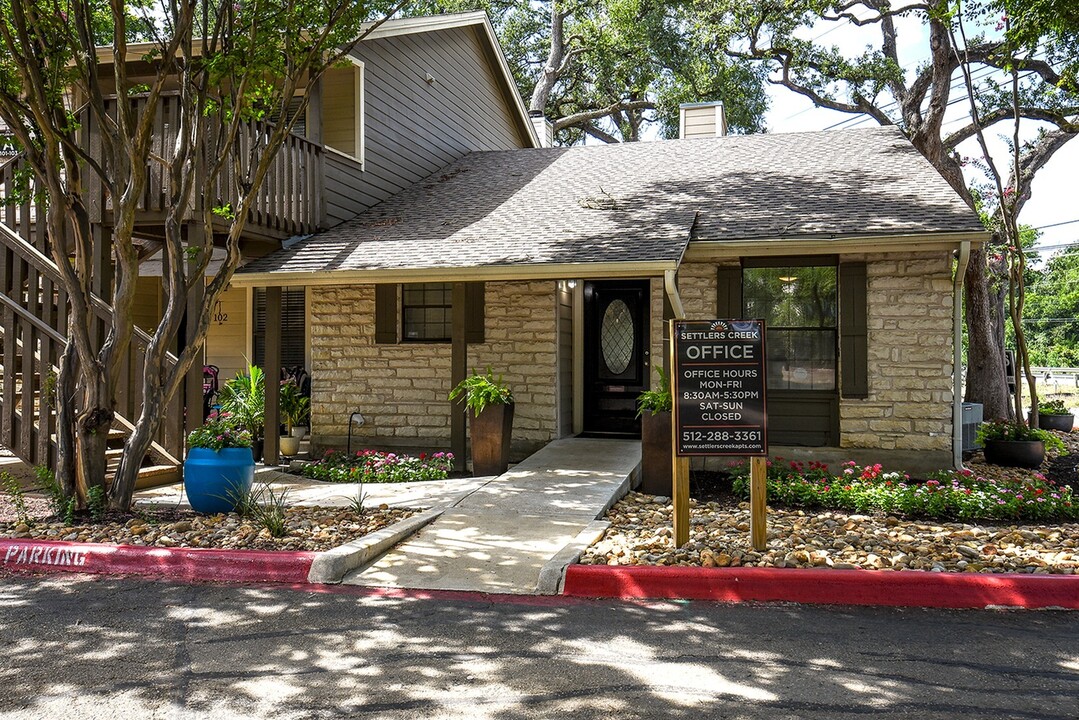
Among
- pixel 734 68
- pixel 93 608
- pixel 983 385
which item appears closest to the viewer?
pixel 93 608

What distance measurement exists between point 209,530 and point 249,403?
4614mm

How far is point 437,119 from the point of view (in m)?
14.4

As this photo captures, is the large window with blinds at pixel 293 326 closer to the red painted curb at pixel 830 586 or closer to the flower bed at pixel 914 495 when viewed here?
the flower bed at pixel 914 495

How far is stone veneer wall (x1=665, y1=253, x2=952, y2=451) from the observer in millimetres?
8781

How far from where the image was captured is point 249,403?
10648 millimetres

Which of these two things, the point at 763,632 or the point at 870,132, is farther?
the point at 870,132

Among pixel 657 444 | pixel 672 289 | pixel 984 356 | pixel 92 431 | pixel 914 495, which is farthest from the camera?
pixel 984 356

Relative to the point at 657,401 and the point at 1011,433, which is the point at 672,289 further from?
the point at 1011,433

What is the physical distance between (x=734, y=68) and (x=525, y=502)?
14.7 m

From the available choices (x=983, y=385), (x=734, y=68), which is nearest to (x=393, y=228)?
(x=983, y=385)

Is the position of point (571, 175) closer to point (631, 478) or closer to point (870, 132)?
point (870, 132)

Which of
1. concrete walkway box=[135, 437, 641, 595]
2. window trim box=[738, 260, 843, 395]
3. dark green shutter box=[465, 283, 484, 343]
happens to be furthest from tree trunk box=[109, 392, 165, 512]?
window trim box=[738, 260, 843, 395]

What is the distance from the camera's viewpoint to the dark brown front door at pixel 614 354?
37.1 feet

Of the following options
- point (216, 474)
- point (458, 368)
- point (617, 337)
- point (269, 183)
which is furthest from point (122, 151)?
point (617, 337)
